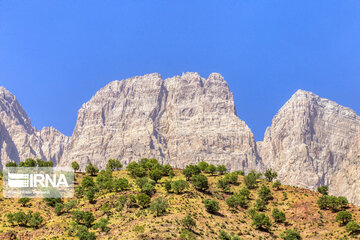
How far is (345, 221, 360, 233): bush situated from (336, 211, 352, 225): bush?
4.97 m

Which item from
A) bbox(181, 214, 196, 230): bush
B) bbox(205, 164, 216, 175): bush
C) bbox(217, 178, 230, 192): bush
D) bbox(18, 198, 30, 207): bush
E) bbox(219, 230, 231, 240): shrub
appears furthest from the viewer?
bbox(205, 164, 216, 175): bush

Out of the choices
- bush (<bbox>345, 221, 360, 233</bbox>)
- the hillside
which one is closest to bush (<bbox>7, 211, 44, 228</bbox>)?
the hillside

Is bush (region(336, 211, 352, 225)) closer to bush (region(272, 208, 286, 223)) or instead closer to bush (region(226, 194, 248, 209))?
bush (region(272, 208, 286, 223))

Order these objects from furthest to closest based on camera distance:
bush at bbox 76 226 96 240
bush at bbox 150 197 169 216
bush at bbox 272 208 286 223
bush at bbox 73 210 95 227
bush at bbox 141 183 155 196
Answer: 1. bush at bbox 141 183 155 196
2. bush at bbox 272 208 286 223
3. bush at bbox 150 197 169 216
4. bush at bbox 73 210 95 227
5. bush at bbox 76 226 96 240

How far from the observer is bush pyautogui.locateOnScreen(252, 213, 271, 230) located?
94375 millimetres

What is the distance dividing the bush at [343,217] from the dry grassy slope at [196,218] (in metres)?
1.70

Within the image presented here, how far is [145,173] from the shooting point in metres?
134

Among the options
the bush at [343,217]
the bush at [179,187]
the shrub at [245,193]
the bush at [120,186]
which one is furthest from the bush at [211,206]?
the bush at [343,217]

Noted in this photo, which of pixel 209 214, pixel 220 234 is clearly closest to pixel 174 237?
pixel 220 234

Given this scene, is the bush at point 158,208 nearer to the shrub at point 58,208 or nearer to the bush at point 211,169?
the shrub at point 58,208

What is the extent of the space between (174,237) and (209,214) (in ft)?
79.0

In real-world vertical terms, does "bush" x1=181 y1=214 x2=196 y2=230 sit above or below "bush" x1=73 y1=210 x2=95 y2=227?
below

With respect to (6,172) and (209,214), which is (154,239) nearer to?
(209,214)

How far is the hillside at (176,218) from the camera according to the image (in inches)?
3214
